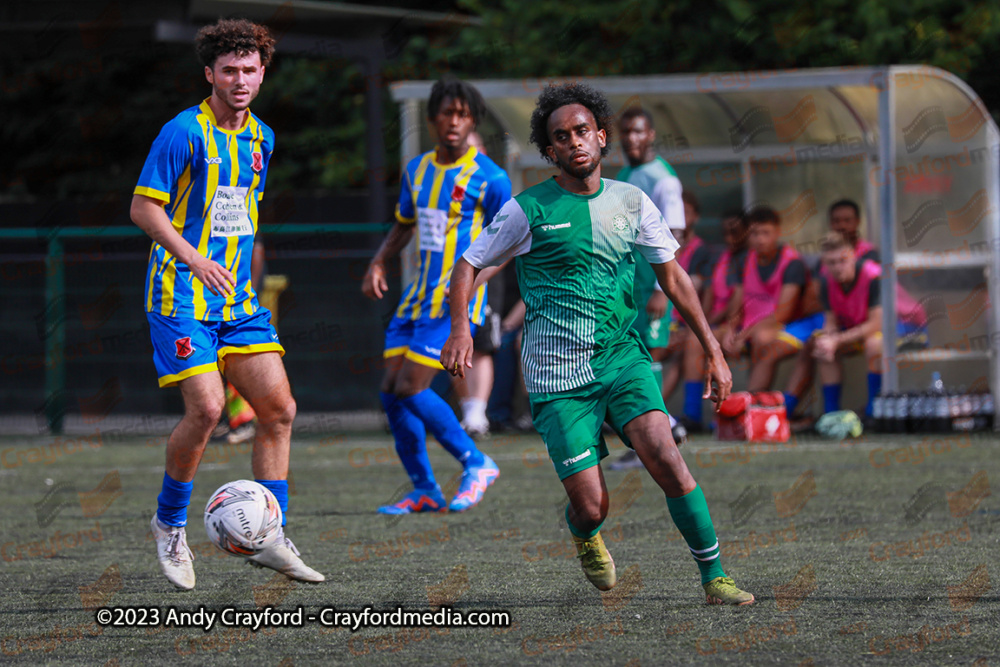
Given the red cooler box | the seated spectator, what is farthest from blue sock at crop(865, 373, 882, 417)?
the seated spectator

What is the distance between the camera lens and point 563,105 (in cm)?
488

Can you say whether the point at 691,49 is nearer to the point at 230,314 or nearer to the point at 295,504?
the point at 295,504

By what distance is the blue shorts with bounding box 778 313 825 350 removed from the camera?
11859 millimetres

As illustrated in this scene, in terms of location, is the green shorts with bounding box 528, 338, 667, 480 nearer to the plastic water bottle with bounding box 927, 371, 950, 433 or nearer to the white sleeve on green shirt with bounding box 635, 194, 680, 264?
the white sleeve on green shirt with bounding box 635, 194, 680, 264

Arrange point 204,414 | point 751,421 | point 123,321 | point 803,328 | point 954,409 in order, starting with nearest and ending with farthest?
1. point 204,414
2. point 751,421
3. point 954,409
4. point 803,328
5. point 123,321

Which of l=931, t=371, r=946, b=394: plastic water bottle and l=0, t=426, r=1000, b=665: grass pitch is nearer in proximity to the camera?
l=0, t=426, r=1000, b=665: grass pitch

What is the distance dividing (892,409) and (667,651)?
25.4ft

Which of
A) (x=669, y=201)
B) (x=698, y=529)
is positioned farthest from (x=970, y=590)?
(x=669, y=201)

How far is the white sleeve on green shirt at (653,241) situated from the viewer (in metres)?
4.90

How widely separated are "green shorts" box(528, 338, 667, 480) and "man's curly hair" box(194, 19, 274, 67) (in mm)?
1697

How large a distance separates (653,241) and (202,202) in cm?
165

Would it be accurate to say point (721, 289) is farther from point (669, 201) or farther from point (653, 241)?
point (653, 241)

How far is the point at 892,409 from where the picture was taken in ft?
37.1

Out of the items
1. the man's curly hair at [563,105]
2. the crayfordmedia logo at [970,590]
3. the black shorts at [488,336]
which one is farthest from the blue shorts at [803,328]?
the man's curly hair at [563,105]
